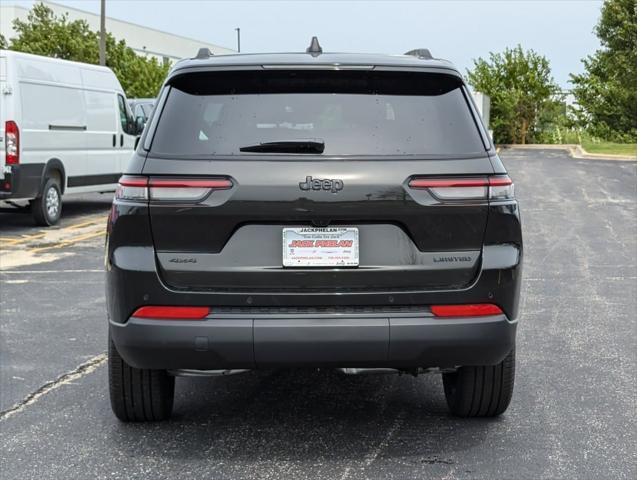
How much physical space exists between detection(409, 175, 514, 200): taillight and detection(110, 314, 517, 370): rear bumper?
522 millimetres

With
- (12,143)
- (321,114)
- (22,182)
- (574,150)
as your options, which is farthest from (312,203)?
(574,150)

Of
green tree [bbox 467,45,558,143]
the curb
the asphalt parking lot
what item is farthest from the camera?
green tree [bbox 467,45,558,143]

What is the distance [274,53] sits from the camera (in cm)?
432

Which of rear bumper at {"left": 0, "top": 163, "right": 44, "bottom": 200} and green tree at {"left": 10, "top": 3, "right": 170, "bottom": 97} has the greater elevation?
green tree at {"left": 10, "top": 3, "right": 170, "bottom": 97}

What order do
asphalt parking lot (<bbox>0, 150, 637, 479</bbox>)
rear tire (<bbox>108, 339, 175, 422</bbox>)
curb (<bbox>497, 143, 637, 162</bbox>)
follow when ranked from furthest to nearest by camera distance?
curb (<bbox>497, 143, 637, 162</bbox>) → rear tire (<bbox>108, 339, 175, 422</bbox>) → asphalt parking lot (<bbox>0, 150, 637, 479</bbox>)

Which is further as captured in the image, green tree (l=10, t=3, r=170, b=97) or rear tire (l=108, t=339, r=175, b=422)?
green tree (l=10, t=3, r=170, b=97)

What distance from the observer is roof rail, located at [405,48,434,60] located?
437 centimetres

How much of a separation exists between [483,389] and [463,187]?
3.84ft

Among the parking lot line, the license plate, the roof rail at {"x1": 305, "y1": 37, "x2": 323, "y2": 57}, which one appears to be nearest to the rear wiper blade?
the license plate

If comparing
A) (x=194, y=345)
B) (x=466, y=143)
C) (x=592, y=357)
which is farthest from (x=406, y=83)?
(x=592, y=357)

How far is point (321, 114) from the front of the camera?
3908mm

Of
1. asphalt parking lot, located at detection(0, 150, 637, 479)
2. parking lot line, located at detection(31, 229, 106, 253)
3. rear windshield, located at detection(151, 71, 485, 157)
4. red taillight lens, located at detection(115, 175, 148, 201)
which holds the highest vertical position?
rear windshield, located at detection(151, 71, 485, 157)

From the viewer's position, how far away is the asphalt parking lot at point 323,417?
12.9ft

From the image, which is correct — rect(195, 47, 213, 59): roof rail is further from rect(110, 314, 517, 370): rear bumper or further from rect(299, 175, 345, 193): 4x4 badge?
rect(110, 314, 517, 370): rear bumper
